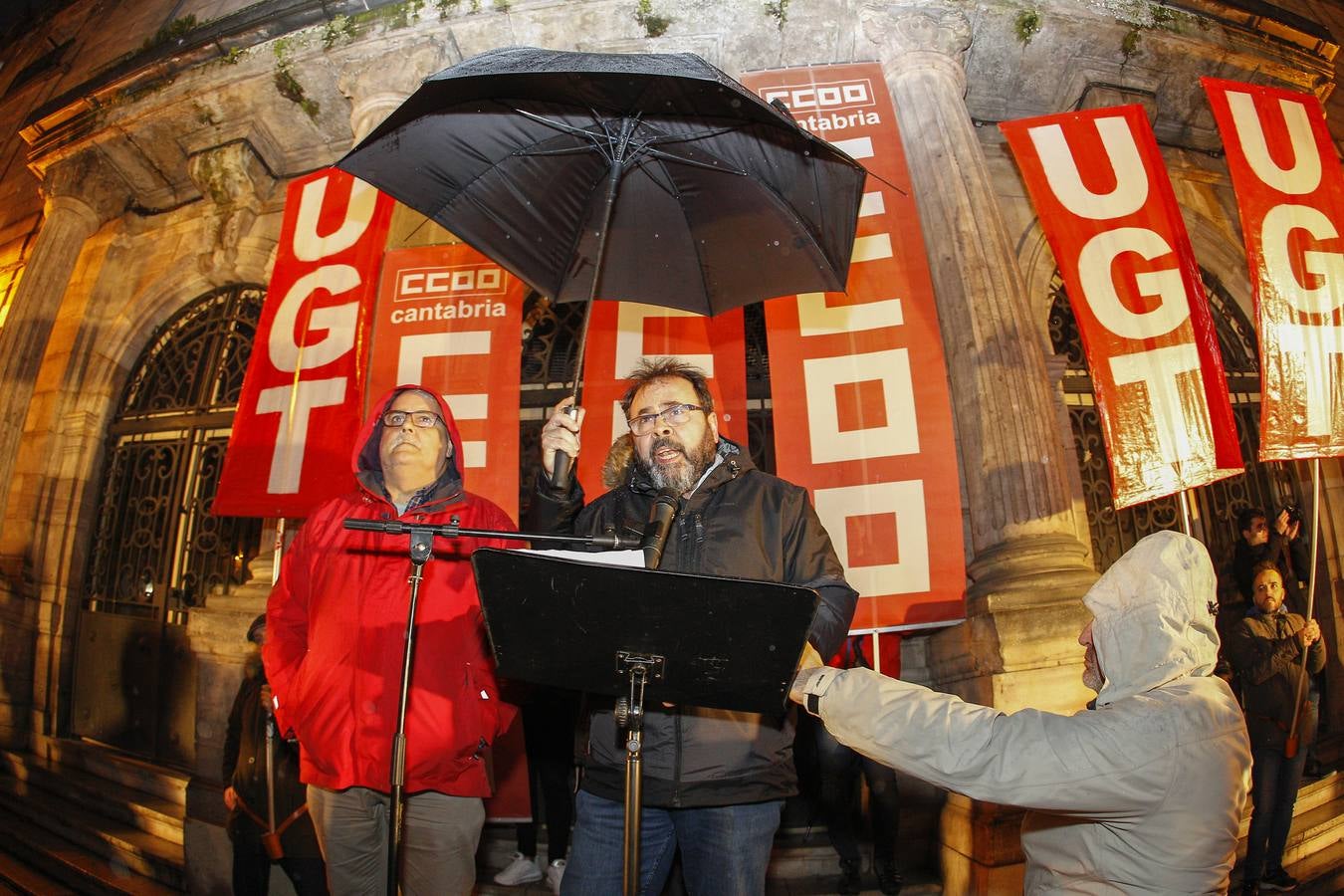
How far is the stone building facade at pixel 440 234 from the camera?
15.8ft

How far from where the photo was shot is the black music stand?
136 cm

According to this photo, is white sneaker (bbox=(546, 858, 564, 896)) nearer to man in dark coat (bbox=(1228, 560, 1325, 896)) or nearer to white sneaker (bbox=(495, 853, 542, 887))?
white sneaker (bbox=(495, 853, 542, 887))

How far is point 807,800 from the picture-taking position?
4703 millimetres

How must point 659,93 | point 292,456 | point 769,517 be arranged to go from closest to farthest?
point 769,517 < point 659,93 < point 292,456

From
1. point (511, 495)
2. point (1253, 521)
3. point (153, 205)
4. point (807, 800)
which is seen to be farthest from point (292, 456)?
point (1253, 521)

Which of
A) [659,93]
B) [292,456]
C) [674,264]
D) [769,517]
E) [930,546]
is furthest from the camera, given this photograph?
[292,456]

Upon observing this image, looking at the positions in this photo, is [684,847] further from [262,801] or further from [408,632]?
[262,801]

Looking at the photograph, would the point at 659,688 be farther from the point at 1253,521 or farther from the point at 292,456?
the point at 1253,521

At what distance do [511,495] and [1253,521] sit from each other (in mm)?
5374

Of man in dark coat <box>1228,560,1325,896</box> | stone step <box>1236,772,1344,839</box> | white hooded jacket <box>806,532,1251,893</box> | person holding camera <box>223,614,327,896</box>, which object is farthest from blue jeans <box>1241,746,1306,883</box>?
person holding camera <box>223,614,327,896</box>

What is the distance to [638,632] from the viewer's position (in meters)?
1.44

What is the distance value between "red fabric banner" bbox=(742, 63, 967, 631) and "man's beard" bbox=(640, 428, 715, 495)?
7.60 feet

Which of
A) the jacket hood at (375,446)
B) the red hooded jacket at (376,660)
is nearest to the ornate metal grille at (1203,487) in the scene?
the jacket hood at (375,446)

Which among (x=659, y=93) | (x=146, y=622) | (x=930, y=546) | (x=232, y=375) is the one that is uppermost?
(x=232, y=375)
